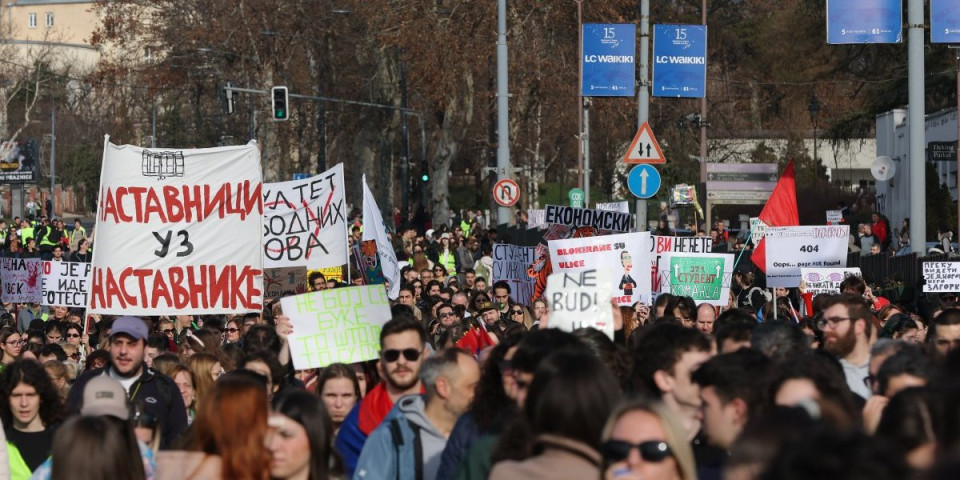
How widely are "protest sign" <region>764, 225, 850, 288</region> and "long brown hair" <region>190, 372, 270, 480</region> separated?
1168 centimetres

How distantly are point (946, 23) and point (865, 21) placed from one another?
925 mm

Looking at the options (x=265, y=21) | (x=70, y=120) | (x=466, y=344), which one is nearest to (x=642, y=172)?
(x=466, y=344)

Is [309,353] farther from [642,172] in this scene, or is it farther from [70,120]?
[70,120]

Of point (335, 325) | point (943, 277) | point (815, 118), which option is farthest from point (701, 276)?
point (815, 118)

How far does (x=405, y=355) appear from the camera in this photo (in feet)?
22.9

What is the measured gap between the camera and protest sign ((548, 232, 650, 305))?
43.2ft

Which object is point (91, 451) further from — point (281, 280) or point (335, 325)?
point (281, 280)

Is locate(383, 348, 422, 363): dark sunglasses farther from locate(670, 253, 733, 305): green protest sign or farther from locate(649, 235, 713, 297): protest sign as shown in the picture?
locate(649, 235, 713, 297): protest sign

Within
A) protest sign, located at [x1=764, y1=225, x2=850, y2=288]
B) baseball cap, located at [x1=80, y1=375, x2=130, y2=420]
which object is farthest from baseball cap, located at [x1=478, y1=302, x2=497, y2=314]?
baseball cap, located at [x1=80, y1=375, x2=130, y2=420]

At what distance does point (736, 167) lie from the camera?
29.7 metres

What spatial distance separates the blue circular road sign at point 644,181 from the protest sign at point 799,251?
506 cm

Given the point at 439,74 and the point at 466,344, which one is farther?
the point at 439,74

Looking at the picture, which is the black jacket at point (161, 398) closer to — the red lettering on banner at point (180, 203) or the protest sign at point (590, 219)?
the red lettering on banner at point (180, 203)

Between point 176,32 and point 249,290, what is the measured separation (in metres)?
38.6
